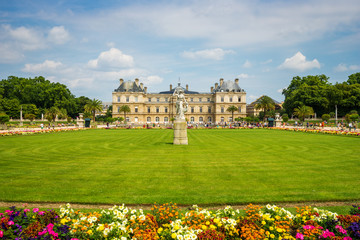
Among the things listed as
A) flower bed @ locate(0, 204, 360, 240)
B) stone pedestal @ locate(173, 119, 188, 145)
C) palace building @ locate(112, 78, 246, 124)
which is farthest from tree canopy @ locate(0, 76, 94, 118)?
flower bed @ locate(0, 204, 360, 240)

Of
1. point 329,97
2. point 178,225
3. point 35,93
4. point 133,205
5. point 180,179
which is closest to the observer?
point 178,225

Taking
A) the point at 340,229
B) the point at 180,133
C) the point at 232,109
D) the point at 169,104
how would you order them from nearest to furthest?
1. the point at 340,229
2. the point at 180,133
3. the point at 232,109
4. the point at 169,104

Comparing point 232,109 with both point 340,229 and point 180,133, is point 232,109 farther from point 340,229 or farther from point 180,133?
point 340,229

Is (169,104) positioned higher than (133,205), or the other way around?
(169,104)

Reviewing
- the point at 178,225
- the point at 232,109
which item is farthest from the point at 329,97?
the point at 178,225

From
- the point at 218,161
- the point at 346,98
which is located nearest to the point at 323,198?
the point at 218,161

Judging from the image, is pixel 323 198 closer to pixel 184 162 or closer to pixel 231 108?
pixel 184 162

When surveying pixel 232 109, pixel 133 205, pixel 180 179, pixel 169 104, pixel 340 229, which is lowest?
pixel 133 205

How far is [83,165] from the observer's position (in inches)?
428

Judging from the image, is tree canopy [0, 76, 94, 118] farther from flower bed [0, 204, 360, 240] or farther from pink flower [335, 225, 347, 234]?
pink flower [335, 225, 347, 234]

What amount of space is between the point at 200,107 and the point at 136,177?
249ft

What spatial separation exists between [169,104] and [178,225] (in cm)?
7879

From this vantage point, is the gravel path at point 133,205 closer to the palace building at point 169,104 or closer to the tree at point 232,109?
the tree at point 232,109

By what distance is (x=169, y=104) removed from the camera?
271 feet
